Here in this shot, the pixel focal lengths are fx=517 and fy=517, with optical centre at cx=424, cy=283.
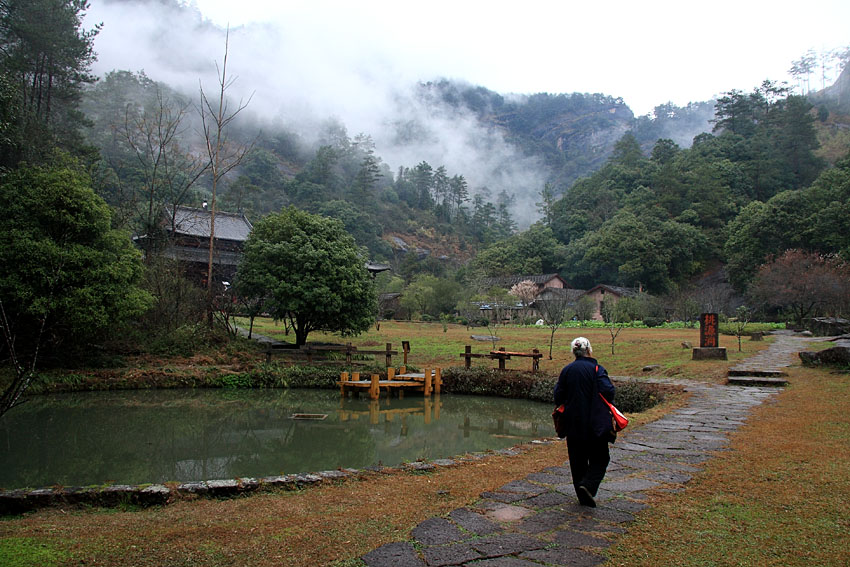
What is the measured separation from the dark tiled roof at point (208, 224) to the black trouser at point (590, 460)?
77.5 ft

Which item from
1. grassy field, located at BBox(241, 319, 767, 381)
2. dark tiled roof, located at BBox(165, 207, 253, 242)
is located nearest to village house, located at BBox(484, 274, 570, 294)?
grassy field, located at BBox(241, 319, 767, 381)

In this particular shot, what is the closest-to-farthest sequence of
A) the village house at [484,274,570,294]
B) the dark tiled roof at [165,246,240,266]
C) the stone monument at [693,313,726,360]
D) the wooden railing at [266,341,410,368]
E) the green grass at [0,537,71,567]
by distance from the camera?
the green grass at [0,537,71,567]
the stone monument at [693,313,726,360]
the wooden railing at [266,341,410,368]
the dark tiled roof at [165,246,240,266]
the village house at [484,274,570,294]

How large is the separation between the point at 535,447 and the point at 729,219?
4884cm

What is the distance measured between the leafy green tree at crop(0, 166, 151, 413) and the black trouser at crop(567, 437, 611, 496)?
12957 mm

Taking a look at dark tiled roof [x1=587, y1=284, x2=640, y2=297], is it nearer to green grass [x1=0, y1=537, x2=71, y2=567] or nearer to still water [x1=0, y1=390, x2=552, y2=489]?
still water [x1=0, y1=390, x2=552, y2=489]

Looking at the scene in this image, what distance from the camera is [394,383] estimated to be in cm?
1356

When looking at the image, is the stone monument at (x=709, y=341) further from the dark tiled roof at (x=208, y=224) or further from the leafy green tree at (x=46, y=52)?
the leafy green tree at (x=46, y=52)

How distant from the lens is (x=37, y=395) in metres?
12.4

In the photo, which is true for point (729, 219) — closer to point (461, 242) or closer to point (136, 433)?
point (461, 242)

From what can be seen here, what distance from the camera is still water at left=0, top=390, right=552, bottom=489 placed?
24.5 ft

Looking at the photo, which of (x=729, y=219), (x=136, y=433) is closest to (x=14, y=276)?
(x=136, y=433)

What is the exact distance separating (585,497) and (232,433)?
7754 millimetres

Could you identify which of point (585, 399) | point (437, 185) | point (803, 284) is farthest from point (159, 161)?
point (437, 185)

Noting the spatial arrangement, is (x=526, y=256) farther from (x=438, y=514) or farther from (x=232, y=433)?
(x=438, y=514)
